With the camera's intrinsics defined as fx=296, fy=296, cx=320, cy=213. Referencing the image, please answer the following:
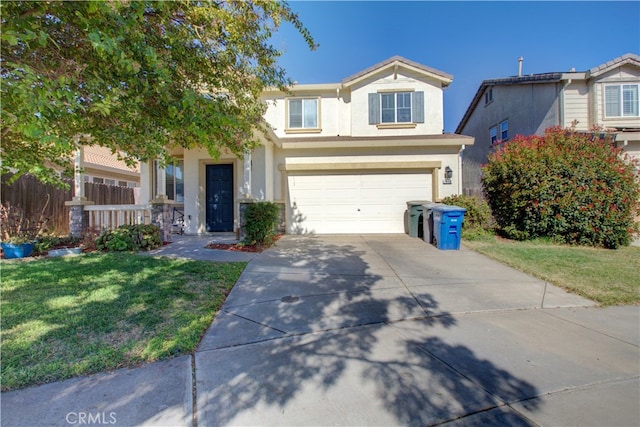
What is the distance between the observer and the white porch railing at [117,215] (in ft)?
28.1

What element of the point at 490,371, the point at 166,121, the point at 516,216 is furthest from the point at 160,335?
the point at 516,216

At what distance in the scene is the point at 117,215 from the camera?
9.02 metres

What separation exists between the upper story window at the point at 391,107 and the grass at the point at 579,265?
567 cm

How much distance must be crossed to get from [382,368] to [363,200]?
856cm

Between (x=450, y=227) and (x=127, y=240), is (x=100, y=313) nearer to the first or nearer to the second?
(x=127, y=240)

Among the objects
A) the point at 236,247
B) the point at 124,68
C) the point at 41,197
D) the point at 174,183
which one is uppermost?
the point at 124,68

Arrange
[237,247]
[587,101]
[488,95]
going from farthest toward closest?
[488,95] < [587,101] < [237,247]

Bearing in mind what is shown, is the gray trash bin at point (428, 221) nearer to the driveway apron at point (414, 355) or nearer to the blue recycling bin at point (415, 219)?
the blue recycling bin at point (415, 219)

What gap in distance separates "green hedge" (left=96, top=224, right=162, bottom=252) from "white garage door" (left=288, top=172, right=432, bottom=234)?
505 centimetres

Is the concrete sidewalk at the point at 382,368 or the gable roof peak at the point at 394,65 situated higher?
the gable roof peak at the point at 394,65

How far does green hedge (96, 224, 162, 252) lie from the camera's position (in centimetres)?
734

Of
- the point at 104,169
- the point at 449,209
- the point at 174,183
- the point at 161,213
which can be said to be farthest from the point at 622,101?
the point at 104,169

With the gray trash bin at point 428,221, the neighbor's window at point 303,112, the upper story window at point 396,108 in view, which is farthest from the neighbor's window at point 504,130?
the neighbor's window at point 303,112

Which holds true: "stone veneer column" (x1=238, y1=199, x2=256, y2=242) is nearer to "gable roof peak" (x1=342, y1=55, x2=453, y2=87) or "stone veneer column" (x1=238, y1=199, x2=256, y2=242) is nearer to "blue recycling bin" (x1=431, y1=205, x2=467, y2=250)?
"blue recycling bin" (x1=431, y1=205, x2=467, y2=250)
